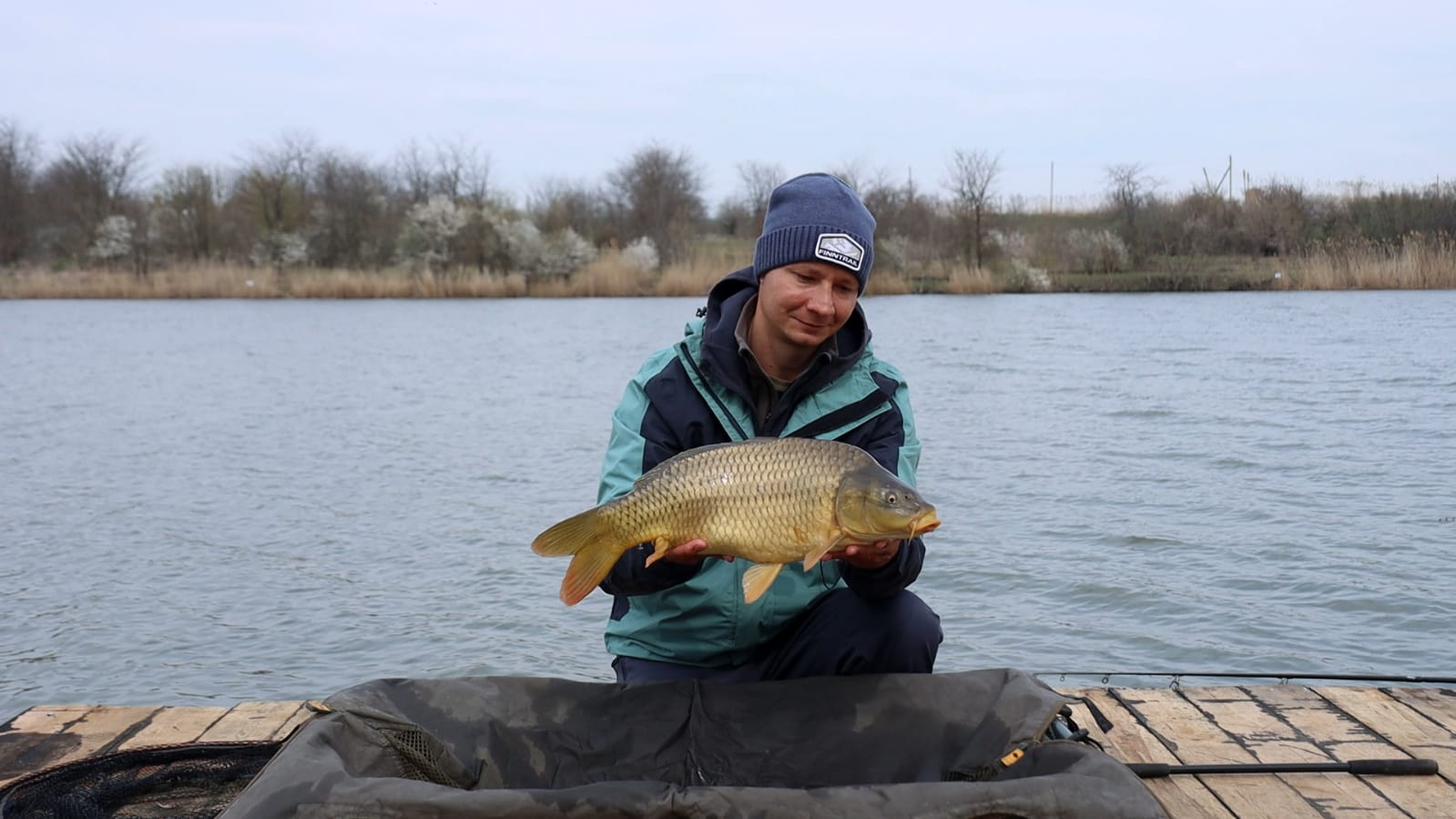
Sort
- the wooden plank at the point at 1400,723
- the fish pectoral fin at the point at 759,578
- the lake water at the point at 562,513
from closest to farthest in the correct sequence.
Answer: the fish pectoral fin at the point at 759,578
the wooden plank at the point at 1400,723
the lake water at the point at 562,513

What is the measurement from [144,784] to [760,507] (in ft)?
4.58

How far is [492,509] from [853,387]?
5.80 m

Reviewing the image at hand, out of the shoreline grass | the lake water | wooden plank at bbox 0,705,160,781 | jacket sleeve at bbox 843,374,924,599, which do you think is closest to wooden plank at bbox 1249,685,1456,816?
jacket sleeve at bbox 843,374,924,599

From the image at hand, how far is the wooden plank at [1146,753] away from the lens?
2555 millimetres

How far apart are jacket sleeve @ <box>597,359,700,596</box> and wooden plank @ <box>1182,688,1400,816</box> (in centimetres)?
129

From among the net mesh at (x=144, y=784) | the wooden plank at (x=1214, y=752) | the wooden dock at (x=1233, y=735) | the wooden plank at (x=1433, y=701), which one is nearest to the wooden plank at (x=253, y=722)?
the wooden dock at (x=1233, y=735)

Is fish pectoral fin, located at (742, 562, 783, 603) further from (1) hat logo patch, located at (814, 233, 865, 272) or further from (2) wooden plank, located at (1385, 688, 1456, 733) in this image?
(2) wooden plank, located at (1385, 688, 1456, 733)

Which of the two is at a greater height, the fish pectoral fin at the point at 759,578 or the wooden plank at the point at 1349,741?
the fish pectoral fin at the point at 759,578

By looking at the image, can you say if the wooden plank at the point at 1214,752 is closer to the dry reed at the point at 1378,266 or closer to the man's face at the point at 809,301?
the man's face at the point at 809,301

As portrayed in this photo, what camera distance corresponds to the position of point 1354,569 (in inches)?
251

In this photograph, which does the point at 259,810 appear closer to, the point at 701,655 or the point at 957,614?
the point at 701,655

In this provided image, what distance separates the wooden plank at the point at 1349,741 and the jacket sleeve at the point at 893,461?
1.01 metres

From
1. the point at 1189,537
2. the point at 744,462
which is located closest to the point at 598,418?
the point at 1189,537

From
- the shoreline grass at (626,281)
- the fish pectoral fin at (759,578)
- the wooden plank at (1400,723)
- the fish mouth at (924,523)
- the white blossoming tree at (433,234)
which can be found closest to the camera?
the fish mouth at (924,523)
